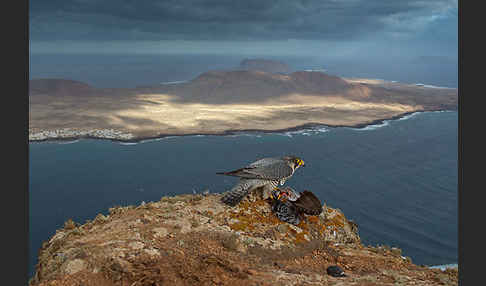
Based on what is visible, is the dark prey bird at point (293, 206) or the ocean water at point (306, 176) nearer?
the dark prey bird at point (293, 206)

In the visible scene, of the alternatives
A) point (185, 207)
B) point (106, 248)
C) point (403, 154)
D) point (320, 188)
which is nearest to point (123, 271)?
point (106, 248)

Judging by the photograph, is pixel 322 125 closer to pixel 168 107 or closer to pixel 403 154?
pixel 403 154

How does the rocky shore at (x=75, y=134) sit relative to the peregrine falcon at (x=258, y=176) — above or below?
above

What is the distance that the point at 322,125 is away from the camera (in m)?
67.4

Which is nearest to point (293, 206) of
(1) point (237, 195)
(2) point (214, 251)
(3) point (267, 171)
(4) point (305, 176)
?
(3) point (267, 171)

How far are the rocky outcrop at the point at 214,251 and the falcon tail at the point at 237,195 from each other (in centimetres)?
20

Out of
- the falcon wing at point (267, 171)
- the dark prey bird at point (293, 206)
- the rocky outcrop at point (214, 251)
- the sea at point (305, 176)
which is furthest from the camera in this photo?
the sea at point (305, 176)

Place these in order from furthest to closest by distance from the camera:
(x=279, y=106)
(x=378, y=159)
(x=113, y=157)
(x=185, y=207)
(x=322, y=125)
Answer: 1. (x=279, y=106)
2. (x=322, y=125)
3. (x=378, y=159)
4. (x=113, y=157)
5. (x=185, y=207)

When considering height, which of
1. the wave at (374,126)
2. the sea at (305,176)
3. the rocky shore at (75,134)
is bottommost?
the sea at (305,176)

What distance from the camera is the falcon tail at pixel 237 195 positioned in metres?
8.99

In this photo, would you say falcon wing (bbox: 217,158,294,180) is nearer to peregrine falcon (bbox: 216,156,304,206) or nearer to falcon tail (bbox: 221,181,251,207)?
peregrine falcon (bbox: 216,156,304,206)

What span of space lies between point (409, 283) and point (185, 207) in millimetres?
5524

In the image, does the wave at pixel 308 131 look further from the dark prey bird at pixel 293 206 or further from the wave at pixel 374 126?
the dark prey bird at pixel 293 206

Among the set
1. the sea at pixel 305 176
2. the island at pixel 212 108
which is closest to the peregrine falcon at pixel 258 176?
the sea at pixel 305 176
